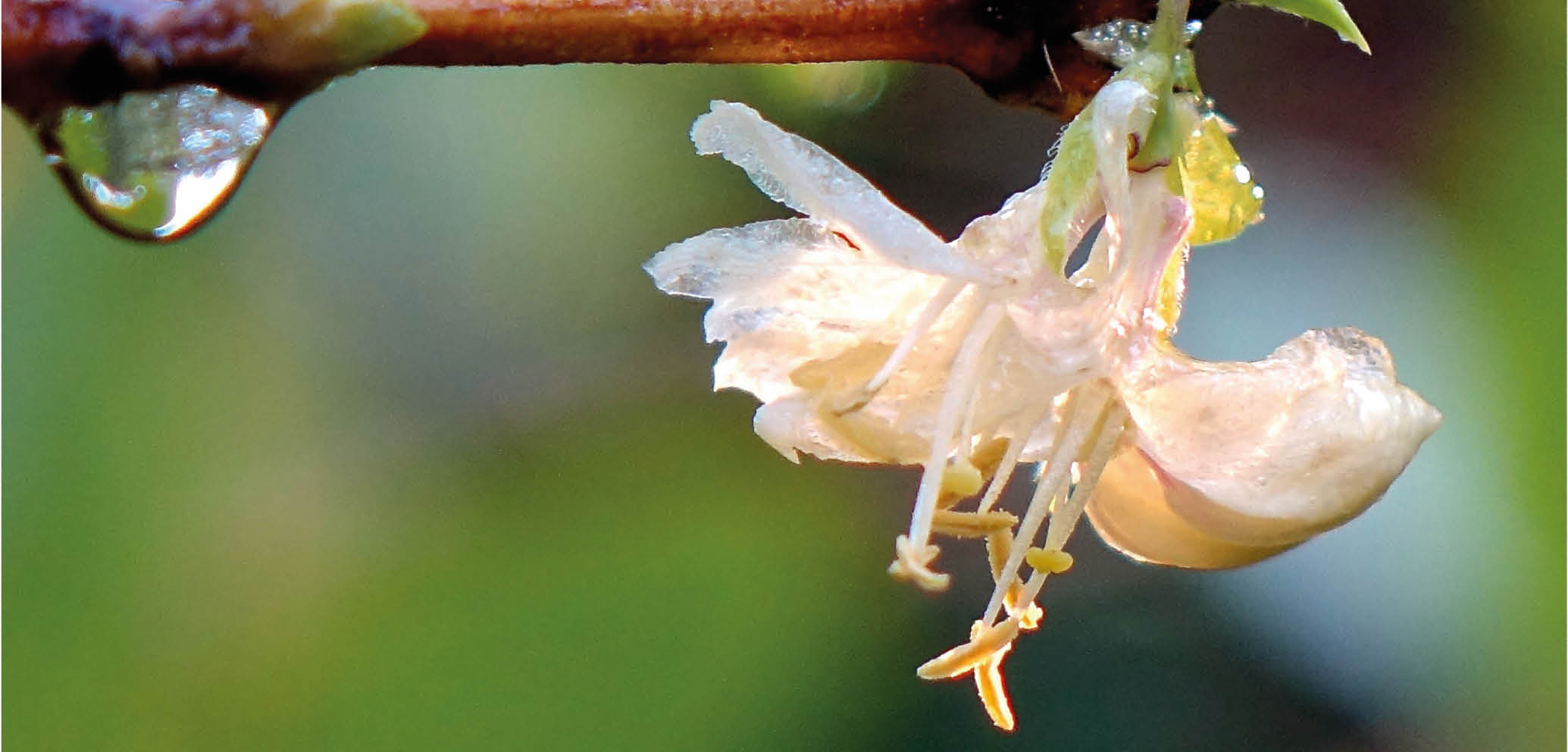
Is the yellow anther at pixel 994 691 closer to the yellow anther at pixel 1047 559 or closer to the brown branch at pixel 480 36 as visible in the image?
the yellow anther at pixel 1047 559

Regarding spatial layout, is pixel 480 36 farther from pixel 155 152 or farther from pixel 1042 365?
pixel 1042 365

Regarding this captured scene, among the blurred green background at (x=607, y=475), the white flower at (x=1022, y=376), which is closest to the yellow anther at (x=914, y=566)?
the white flower at (x=1022, y=376)

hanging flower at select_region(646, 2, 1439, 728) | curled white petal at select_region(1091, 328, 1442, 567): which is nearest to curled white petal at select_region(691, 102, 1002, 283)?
hanging flower at select_region(646, 2, 1439, 728)

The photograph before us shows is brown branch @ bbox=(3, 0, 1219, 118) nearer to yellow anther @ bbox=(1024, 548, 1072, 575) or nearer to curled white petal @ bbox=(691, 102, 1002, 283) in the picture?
curled white petal @ bbox=(691, 102, 1002, 283)

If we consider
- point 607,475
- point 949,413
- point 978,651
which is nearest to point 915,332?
point 949,413

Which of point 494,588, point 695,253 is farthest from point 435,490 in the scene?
point 695,253
